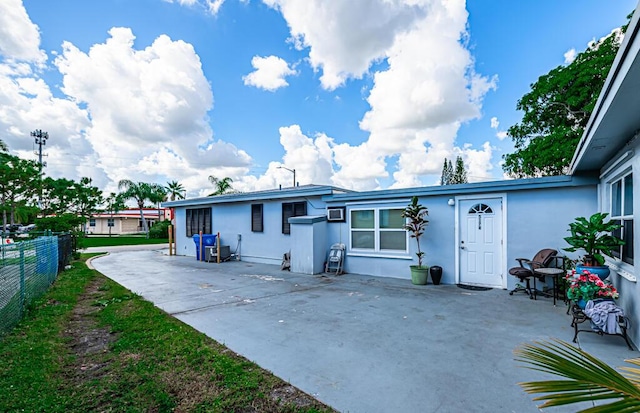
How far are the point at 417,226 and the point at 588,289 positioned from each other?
4.09 metres

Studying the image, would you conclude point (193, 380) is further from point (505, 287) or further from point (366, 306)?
point (505, 287)

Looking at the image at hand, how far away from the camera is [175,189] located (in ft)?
141

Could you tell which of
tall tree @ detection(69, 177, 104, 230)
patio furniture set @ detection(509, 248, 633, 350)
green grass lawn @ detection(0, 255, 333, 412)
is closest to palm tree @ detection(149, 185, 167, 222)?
tall tree @ detection(69, 177, 104, 230)

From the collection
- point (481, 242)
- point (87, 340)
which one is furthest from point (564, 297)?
point (87, 340)

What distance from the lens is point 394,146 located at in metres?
18.4

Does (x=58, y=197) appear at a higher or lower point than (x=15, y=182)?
lower

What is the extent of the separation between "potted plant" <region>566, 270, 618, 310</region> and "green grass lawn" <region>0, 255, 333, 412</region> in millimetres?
3620

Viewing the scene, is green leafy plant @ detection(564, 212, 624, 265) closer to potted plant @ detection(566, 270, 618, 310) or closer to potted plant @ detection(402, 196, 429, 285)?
potted plant @ detection(566, 270, 618, 310)

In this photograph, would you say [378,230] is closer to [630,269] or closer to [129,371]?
[630,269]

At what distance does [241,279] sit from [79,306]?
3.52 metres

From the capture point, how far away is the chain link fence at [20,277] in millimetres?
4355

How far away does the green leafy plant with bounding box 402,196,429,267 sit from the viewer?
7.67 meters

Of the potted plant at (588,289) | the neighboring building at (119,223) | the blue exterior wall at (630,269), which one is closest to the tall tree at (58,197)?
the neighboring building at (119,223)

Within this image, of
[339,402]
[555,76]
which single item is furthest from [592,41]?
[339,402]
